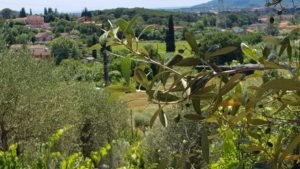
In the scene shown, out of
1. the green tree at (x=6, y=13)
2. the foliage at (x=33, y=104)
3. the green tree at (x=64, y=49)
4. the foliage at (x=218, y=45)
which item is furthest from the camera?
the green tree at (x=6, y=13)

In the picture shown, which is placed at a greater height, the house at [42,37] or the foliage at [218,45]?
the foliage at [218,45]

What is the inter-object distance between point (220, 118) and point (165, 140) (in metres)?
10.5

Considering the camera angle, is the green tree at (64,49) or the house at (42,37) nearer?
the green tree at (64,49)

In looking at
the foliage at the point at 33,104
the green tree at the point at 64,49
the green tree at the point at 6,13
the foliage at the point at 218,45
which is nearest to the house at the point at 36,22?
the green tree at the point at 6,13

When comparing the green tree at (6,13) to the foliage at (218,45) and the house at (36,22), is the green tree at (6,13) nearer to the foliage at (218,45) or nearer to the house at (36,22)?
the house at (36,22)

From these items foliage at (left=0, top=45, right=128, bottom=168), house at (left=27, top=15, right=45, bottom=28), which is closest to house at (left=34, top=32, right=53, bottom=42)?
house at (left=27, top=15, right=45, bottom=28)

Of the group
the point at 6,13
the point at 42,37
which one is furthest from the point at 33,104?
the point at 6,13

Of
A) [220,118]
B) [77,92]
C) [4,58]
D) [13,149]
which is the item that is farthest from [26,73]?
[220,118]

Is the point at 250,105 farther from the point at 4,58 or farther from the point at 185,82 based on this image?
the point at 4,58

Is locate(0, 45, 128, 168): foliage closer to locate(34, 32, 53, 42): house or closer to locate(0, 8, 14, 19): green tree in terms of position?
locate(34, 32, 53, 42): house

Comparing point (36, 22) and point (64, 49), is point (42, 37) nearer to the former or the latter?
point (36, 22)

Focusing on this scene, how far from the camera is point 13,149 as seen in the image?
2.78 m

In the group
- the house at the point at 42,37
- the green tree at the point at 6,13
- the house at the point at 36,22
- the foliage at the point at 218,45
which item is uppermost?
the foliage at the point at 218,45

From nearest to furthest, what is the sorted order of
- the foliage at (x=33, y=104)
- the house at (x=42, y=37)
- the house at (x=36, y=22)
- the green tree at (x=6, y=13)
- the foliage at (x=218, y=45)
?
the foliage at (x=218, y=45)
the foliage at (x=33, y=104)
the house at (x=42, y=37)
the house at (x=36, y=22)
the green tree at (x=6, y=13)
